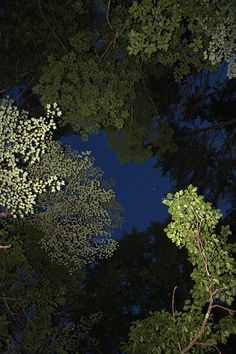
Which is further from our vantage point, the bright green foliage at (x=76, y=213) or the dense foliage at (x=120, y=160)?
the bright green foliage at (x=76, y=213)

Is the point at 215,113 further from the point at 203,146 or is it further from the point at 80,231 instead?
the point at 80,231

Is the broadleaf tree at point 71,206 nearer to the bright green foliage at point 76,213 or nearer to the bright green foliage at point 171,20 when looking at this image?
the bright green foliage at point 76,213

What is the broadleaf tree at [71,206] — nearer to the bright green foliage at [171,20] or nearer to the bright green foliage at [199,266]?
the bright green foliage at [171,20]

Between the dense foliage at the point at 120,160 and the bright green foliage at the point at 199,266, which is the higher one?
the dense foliage at the point at 120,160

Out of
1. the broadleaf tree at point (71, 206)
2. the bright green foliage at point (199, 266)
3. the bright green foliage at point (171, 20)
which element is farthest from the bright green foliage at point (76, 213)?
the bright green foliage at point (199, 266)

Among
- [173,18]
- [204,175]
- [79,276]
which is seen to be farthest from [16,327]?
[173,18]

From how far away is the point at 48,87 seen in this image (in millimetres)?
10672

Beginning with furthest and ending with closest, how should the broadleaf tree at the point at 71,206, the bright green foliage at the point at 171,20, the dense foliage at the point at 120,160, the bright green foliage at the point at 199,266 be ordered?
the broadleaf tree at the point at 71,206 < the bright green foliage at the point at 171,20 < the dense foliage at the point at 120,160 < the bright green foliage at the point at 199,266

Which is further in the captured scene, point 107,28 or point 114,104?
point 107,28

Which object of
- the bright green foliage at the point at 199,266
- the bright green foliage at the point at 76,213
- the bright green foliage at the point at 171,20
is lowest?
the bright green foliage at the point at 199,266

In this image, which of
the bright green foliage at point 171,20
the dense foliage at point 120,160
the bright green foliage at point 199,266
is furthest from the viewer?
the bright green foliage at point 171,20

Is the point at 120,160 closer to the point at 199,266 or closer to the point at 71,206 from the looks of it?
the point at 71,206

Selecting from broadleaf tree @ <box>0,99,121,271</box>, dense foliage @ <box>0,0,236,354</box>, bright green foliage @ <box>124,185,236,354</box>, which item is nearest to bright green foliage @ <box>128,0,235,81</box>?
dense foliage @ <box>0,0,236,354</box>

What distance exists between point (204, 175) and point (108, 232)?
4456mm
